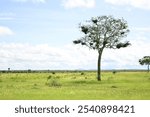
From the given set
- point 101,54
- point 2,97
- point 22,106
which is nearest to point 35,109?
point 22,106

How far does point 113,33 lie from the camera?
232 ft

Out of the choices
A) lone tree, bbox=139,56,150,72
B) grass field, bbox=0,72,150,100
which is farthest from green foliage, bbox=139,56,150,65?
grass field, bbox=0,72,150,100

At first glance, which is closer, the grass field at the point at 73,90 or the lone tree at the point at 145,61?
the grass field at the point at 73,90

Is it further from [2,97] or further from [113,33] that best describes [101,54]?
[2,97]

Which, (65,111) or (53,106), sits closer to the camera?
(65,111)

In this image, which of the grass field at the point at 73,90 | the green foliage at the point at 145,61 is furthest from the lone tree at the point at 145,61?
the grass field at the point at 73,90

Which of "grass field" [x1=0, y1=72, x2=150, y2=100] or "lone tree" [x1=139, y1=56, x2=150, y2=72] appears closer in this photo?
"grass field" [x1=0, y1=72, x2=150, y2=100]

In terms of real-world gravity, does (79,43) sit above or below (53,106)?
above

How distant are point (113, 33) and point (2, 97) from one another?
39456mm

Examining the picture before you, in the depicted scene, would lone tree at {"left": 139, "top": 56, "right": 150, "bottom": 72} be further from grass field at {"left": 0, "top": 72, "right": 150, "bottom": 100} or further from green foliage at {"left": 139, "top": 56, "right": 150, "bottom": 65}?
grass field at {"left": 0, "top": 72, "right": 150, "bottom": 100}

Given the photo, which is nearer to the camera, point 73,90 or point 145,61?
point 73,90

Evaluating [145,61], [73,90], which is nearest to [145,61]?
[145,61]

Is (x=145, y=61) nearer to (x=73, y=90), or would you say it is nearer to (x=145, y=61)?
(x=145, y=61)

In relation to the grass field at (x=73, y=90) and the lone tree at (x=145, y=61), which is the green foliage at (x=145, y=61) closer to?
the lone tree at (x=145, y=61)
